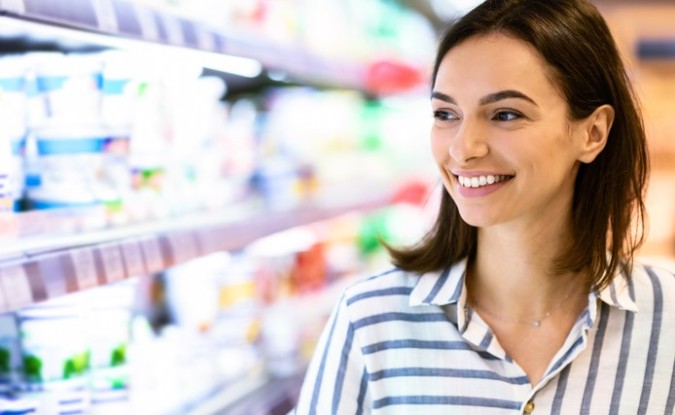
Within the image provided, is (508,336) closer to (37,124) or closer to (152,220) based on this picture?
(152,220)

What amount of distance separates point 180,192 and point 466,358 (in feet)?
2.49

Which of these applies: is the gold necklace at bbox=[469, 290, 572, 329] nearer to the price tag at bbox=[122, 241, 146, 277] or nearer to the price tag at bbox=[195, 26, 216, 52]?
the price tag at bbox=[122, 241, 146, 277]

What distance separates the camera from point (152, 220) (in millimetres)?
1655

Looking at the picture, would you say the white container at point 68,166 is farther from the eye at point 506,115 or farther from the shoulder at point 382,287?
the eye at point 506,115

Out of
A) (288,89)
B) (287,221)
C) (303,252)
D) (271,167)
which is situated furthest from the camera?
(288,89)

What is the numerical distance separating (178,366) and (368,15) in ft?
6.37

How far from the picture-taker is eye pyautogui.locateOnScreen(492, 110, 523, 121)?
125cm

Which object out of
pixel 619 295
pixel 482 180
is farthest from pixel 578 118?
pixel 619 295

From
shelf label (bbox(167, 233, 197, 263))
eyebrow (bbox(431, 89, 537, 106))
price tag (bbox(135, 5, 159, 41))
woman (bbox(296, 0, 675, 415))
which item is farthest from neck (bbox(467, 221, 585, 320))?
price tag (bbox(135, 5, 159, 41))

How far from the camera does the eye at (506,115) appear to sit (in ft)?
4.10

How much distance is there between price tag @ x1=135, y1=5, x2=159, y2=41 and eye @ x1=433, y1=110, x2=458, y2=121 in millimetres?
499

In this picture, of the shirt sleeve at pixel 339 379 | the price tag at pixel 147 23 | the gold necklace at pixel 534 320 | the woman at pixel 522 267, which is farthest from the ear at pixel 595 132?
the price tag at pixel 147 23

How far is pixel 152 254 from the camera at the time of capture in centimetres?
148

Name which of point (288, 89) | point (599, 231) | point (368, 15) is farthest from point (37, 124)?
point (368, 15)
